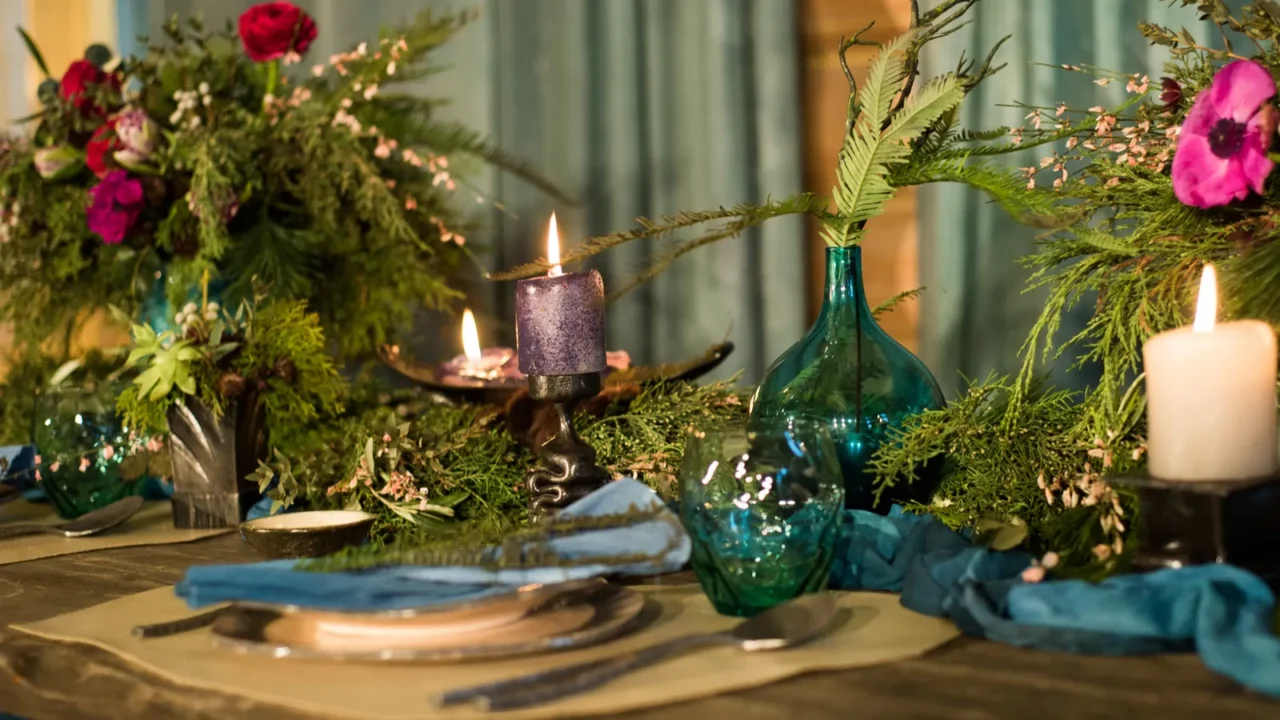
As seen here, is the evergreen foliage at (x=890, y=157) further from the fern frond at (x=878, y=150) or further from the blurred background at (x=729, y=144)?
the blurred background at (x=729, y=144)

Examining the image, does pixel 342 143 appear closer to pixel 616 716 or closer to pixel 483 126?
pixel 483 126

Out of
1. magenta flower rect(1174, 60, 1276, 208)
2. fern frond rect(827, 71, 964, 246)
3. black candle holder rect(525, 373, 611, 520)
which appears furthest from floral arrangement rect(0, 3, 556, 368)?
magenta flower rect(1174, 60, 1276, 208)

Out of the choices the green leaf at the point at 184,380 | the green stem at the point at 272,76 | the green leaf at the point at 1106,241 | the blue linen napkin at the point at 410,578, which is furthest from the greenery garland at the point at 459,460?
the green stem at the point at 272,76

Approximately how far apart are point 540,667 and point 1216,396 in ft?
1.33

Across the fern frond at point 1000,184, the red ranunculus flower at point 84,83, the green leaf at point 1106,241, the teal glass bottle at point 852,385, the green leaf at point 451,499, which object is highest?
the red ranunculus flower at point 84,83

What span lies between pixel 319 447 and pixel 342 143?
1.60ft

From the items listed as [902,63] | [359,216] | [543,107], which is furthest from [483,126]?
[902,63]

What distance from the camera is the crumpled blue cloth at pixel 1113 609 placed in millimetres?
604

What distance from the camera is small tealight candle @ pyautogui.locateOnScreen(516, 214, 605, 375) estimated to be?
2.94ft

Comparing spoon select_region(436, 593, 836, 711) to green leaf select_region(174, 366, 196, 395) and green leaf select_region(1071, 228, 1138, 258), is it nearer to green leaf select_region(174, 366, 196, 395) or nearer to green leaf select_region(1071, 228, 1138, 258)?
green leaf select_region(1071, 228, 1138, 258)

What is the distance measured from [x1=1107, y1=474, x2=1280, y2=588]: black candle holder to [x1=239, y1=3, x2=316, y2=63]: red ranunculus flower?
1141 millimetres

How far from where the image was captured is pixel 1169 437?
695mm

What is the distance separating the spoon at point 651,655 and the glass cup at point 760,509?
1.1 inches

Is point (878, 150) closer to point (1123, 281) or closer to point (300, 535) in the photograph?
point (1123, 281)
